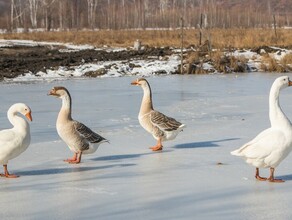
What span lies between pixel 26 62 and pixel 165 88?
1036 centimetres

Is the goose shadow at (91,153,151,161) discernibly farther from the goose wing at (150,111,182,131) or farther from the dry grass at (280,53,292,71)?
the dry grass at (280,53,292,71)

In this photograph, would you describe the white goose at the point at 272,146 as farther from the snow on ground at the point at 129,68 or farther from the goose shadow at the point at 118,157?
the snow on ground at the point at 129,68

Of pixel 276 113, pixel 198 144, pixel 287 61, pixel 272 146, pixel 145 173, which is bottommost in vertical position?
pixel 287 61

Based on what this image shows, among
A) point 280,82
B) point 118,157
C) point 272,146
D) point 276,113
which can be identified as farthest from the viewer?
point 118,157

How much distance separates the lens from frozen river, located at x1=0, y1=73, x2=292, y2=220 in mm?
4727

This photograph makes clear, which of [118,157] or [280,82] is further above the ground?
[280,82]

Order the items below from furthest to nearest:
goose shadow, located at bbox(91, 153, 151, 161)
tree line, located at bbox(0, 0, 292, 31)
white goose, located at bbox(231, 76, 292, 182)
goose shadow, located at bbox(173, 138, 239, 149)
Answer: tree line, located at bbox(0, 0, 292, 31) < goose shadow, located at bbox(173, 138, 239, 149) < goose shadow, located at bbox(91, 153, 151, 161) < white goose, located at bbox(231, 76, 292, 182)

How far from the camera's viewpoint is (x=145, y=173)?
6215 millimetres

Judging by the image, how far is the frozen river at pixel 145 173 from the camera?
473cm

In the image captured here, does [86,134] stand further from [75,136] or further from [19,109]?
[19,109]

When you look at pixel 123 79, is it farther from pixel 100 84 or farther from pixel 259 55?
pixel 259 55

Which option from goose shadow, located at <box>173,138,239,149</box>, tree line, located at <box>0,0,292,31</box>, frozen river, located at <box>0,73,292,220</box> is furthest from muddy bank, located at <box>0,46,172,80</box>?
tree line, located at <box>0,0,292,31</box>

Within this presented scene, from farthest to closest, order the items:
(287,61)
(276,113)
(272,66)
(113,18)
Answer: (113,18) < (287,61) < (272,66) < (276,113)

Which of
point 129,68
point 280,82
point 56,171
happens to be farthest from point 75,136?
point 129,68
